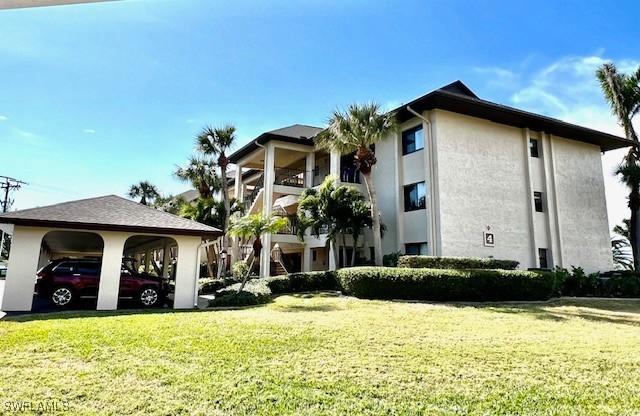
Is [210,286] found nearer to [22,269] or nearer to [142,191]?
[22,269]

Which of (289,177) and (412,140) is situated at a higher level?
(412,140)

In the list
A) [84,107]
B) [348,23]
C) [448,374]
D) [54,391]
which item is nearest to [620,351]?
[448,374]

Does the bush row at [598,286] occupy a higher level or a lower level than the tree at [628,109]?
lower

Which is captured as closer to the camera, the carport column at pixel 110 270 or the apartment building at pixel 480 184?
the carport column at pixel 110 270

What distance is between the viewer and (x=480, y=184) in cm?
2041

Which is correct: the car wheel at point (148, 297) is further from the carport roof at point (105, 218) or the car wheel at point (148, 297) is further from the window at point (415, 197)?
the window at point (415, 197)

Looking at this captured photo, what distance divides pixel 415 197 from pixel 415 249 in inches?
102

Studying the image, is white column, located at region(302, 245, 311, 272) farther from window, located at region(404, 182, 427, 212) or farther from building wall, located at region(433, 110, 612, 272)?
building wall, located at region(433, 110, 612, 272)

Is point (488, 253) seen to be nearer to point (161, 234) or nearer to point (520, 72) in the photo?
point (520, 72)

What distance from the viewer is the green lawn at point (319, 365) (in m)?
4.75

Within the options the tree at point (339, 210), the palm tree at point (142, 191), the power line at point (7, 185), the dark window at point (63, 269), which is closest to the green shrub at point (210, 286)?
the tree at point (339, 210)

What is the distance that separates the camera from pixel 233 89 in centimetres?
1463

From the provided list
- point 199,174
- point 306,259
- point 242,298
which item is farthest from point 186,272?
point 199,174

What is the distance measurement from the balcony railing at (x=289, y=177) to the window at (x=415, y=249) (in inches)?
369
